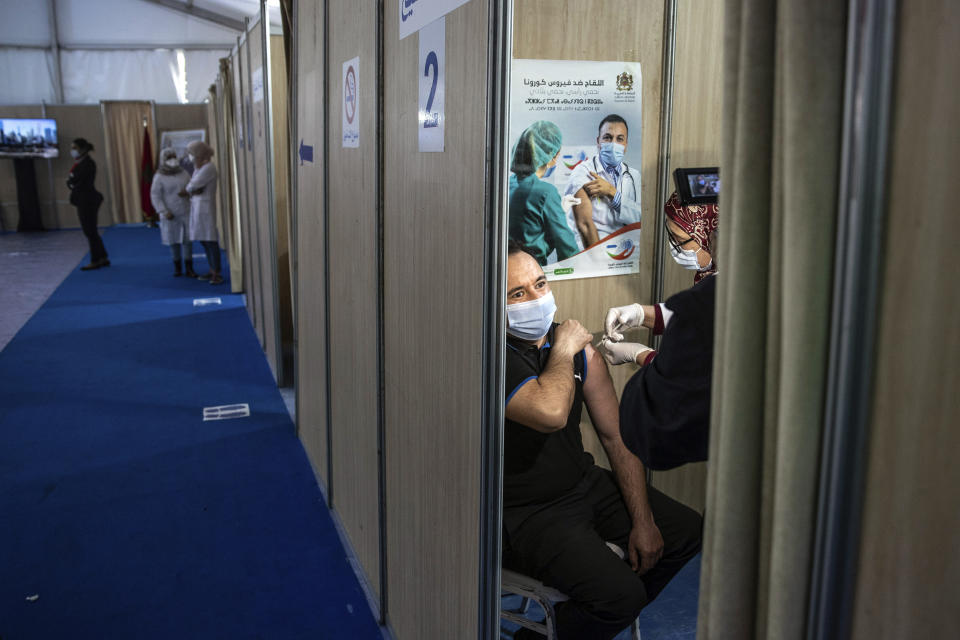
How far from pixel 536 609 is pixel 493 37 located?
193 cm

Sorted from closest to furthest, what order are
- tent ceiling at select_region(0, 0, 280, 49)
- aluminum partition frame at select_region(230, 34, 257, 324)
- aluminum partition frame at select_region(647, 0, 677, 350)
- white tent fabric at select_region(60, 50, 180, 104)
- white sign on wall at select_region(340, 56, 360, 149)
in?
white sign on wall at select_region(340, 56, 360, 149), aluminum partition frame at select_region(647, 0, 677, 350), aluminum partition frame at select_region(230, 34, 257, 324), tent ceiling at select_region(0, 0, 280, 49), white tent fabric at select_region(60, 50, 180, 104)

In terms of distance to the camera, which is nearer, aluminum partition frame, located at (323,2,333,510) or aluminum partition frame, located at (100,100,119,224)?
aluminum partition frame, located at (323,2,333,510)

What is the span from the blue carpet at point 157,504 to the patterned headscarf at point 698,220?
1.66m

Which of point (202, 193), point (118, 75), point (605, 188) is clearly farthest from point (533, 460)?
point (118, 75)

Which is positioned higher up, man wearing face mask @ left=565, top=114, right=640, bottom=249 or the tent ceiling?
the tent ceiling

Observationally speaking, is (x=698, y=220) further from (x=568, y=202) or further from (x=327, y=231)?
(x=327, y=231)

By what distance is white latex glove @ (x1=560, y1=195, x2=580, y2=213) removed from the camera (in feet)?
7.93

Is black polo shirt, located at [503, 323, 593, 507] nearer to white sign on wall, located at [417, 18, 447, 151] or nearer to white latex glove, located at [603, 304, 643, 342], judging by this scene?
white latex glove, located at [603, 304, 643, 342]

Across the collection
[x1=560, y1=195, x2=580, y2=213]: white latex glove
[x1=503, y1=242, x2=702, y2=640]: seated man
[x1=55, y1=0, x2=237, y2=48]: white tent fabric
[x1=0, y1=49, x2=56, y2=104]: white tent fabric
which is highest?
[x1=55, y1=0, x2=237, y2=48]: white tent fabric

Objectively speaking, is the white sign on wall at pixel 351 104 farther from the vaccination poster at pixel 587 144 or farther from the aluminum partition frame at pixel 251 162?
the aluminum partition frame at pixel 251 162

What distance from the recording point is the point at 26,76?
14922 mm

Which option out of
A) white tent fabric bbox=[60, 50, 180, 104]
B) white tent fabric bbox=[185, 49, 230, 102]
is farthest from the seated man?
white tent fabric bbox=[60, 50, 180, 104]

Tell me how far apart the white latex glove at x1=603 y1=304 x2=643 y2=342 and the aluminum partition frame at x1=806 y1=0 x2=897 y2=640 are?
1.66 metres

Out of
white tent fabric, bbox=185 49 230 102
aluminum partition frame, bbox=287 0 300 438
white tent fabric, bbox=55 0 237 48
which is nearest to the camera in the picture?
Answer: aluminum partition frame, bbox=287 0 300 438
